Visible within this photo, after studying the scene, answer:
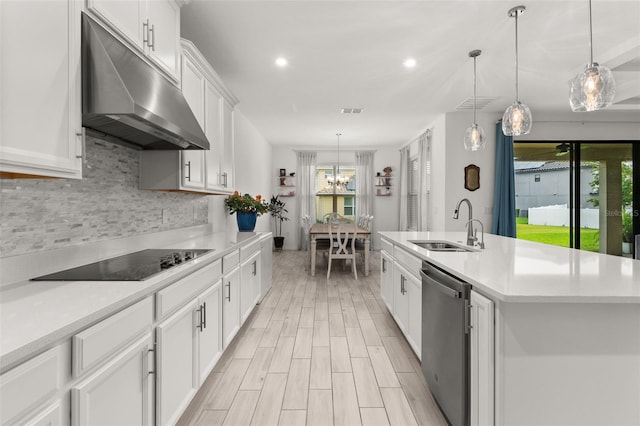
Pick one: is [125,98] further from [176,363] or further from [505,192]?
[505,192]

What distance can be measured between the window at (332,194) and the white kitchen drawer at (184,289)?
656 cm

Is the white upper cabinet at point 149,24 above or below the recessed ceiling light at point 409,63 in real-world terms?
below

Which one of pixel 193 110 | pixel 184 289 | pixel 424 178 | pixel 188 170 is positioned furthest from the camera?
pixel 424 178

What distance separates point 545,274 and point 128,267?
204 centimetres

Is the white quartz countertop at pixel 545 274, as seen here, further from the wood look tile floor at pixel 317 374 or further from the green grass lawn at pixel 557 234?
the green grass lawn at pixel 557 234

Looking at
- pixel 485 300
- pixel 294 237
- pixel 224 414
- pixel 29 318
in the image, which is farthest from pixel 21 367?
pixel 294 237

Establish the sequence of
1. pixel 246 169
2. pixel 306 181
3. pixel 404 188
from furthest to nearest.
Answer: pixel 306 181
pixel 404 188
pixel 246 169

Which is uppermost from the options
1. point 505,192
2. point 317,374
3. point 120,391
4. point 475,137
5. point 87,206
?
point 475,137

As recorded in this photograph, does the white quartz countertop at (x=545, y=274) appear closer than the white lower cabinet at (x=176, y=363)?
Yes

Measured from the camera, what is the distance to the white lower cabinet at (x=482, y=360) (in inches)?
52.6

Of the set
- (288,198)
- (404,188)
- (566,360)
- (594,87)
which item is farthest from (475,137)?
(288,198)

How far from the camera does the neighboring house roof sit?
557 cm

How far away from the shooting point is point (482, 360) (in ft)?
4.56

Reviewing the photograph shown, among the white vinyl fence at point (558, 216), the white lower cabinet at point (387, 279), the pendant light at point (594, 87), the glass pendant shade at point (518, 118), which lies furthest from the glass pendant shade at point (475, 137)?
the white vinyl fence at point (558, 216)
